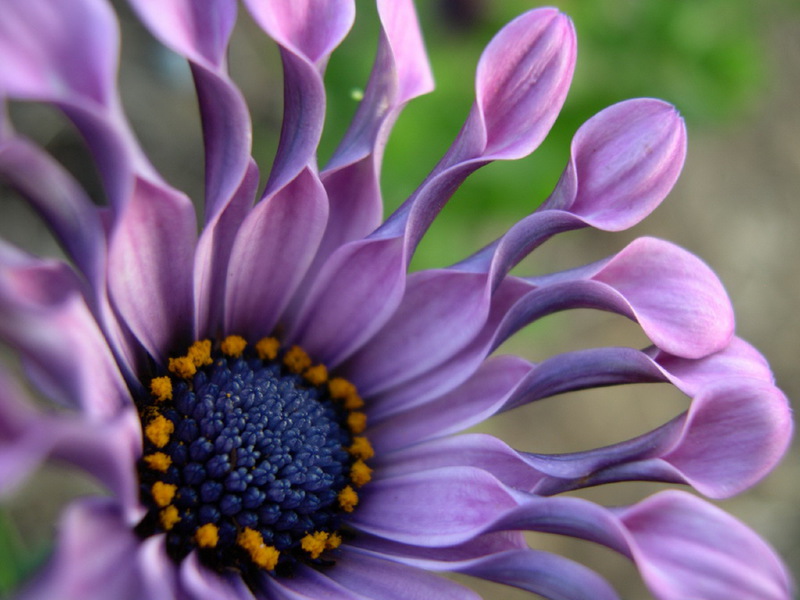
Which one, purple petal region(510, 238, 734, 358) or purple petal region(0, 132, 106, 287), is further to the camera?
purple petal region(510, 238, 734, 358)

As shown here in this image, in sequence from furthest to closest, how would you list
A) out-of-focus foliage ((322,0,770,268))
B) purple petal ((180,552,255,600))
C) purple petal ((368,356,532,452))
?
out-of-focus foliage ((322,0,770,268)) → purple petal ((368,356,532,452)) → purple petal ((180,552,255,600))

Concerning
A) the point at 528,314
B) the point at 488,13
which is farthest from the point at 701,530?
the point at 488,13

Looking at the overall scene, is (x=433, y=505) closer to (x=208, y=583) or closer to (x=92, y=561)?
(x=208, y=583)

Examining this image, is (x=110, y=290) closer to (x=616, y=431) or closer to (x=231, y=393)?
(x=231, y=393)

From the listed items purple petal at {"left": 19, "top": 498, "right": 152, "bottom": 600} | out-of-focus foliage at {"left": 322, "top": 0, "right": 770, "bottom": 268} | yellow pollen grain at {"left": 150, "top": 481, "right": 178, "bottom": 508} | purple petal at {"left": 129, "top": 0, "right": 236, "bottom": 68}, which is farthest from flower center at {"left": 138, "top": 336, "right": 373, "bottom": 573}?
out-of-focus foliage at {"left": 322, "top": 0, "right": 770, "bottom": 268}

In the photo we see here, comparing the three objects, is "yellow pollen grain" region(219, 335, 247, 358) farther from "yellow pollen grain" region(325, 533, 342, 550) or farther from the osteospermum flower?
"yellow pollen grain" region(325, 533, 342, 550)

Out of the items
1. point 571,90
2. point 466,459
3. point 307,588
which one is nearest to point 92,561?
point 307,588

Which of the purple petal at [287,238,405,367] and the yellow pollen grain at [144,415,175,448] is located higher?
the purple petal at [287,238,405,367]

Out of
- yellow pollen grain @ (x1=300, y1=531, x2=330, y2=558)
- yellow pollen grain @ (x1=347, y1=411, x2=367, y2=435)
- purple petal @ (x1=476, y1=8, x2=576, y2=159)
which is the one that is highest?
purple petal @ (x1=476, y1=8, x2=576, y2=159)
